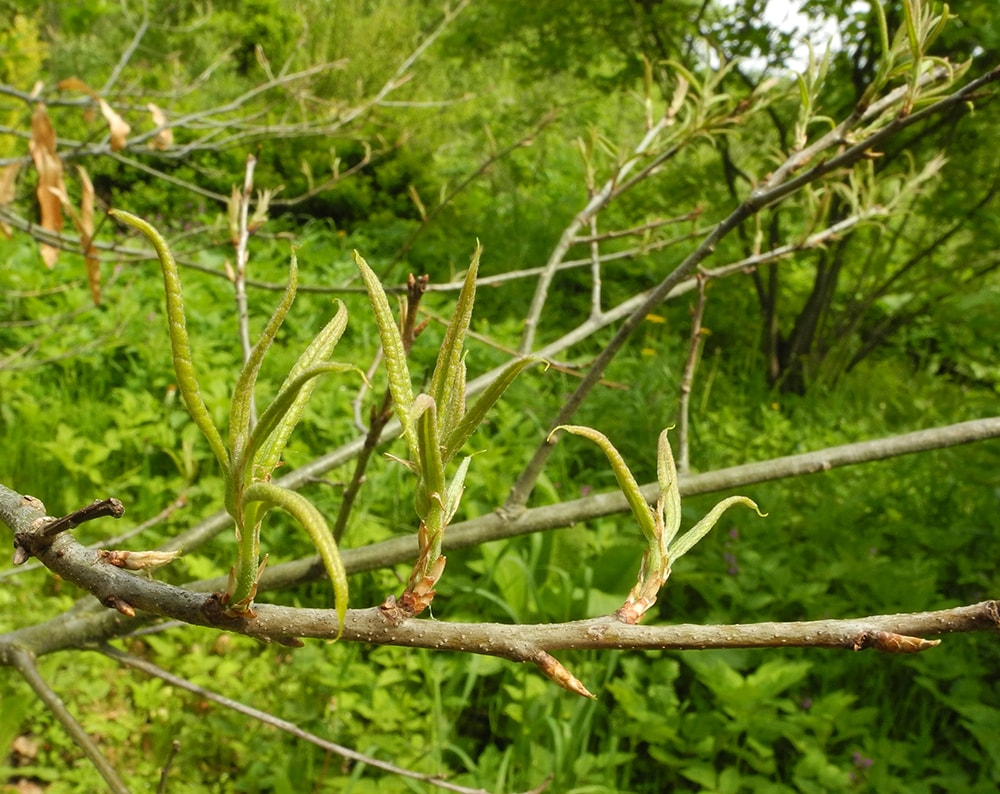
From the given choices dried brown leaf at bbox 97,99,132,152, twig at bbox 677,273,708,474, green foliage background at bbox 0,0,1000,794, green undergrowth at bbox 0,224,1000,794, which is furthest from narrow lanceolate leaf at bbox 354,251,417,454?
green undergrowth at bbox 0,224,1000,794

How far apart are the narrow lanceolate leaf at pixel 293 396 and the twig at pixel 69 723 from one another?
1.92 ft

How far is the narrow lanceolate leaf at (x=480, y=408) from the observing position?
385 mm

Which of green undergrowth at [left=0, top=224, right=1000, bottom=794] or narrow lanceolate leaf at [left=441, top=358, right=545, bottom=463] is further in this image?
green undergrowth at [left=0, top=224, right=1000, bottom=794]

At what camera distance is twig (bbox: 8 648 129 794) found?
86 centimetres

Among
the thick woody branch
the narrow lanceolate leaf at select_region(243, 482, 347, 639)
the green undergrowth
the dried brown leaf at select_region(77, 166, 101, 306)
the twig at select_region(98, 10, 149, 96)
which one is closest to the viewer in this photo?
the narrow lanceolate leaf at select_region(243, 482, 347, 639)

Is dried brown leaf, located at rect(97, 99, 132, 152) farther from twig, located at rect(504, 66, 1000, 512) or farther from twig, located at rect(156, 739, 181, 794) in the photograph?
twig, located at rect(156, 739, 181, 794)

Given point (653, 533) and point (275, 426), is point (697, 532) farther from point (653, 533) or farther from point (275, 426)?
point (275, 426)

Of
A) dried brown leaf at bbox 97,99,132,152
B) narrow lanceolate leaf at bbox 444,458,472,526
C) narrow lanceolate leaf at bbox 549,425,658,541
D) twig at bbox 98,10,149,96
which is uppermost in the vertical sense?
twig at bbox 98,10,149,96

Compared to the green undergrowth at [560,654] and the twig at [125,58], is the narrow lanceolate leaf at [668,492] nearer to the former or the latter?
the green undergrowth at [560,654]

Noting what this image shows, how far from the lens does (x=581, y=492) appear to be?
3.30 meters

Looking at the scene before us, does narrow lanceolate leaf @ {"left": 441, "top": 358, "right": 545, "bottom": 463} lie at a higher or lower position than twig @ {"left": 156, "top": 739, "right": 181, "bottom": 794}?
higher

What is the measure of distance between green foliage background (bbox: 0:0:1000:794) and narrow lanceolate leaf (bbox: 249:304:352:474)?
0.96 metres

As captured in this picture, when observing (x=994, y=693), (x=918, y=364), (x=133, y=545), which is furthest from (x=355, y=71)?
(x=994, y=693)

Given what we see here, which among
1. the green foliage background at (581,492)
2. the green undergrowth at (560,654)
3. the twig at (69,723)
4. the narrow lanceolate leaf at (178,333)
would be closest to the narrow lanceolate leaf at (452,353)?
the narrow lanceolate leaf at (178,333)
